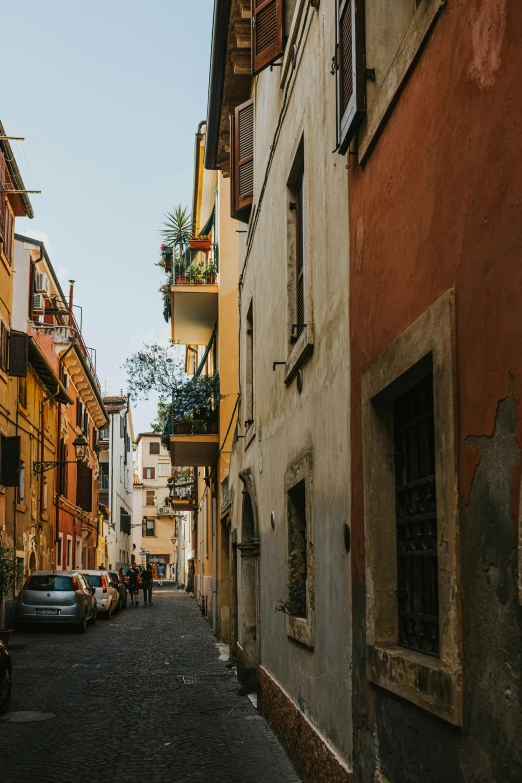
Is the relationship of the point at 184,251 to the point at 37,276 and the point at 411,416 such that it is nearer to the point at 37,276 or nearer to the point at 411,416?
the point at 37,276

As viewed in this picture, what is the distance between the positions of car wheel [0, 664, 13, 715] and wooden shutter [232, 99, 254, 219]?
669 cm

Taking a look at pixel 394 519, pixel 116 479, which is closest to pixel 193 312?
pixel 394 519

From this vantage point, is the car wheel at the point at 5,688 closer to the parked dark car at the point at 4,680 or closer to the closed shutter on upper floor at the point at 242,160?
the parked dark car at the point at 4,680

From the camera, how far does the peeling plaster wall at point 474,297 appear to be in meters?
3.39

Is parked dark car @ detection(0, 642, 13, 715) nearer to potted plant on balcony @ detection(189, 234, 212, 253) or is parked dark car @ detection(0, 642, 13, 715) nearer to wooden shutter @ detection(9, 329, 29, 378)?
potted plant on balcony @ detection(189, 234, 212, 253)

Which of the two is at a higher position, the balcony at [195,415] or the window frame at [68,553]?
the balcony at [195,415]

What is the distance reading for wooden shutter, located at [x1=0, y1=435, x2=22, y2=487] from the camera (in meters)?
23.8

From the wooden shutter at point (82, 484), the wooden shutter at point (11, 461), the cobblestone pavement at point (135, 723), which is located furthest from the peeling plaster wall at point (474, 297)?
the wooden shutter at point (82, 484)

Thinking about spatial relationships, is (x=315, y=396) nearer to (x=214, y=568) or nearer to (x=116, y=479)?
(x=214, y=568)

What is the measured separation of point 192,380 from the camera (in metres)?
21.7

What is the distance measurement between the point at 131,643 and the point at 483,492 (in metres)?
17.6

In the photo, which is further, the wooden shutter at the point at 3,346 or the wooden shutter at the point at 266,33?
the wooden shutter at the point at 3,346

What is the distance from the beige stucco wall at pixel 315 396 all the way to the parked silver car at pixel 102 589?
58.2 feet

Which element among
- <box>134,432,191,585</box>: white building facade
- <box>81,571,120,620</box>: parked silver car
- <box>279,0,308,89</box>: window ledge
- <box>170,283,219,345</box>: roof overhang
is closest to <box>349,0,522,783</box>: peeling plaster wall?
<box>279,0,308,89</box>: window ledge
